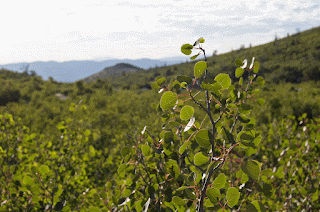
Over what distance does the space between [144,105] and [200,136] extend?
1288cm

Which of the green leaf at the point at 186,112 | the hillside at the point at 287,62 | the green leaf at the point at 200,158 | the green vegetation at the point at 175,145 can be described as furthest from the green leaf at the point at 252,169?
the hillside at the point at 287,62

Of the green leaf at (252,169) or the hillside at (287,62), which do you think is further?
the hillside at (287,62)

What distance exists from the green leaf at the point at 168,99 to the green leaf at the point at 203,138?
5.6 inches

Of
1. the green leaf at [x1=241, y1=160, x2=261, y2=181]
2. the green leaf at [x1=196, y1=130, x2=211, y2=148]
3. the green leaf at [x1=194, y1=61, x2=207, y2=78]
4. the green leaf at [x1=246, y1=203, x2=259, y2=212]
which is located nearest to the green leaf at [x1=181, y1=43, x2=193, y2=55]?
the green leaf at [x1=194, y1=61, x2=207, y2=78]

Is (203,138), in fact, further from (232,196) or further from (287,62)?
(287,62)

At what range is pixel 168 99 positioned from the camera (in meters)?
0.69

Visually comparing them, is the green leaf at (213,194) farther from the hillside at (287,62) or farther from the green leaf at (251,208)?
the hillside at (287,62)

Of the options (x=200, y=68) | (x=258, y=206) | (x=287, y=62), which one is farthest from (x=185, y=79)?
(x=287, y=62)

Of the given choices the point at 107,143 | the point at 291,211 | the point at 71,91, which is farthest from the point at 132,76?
the point at 291,211

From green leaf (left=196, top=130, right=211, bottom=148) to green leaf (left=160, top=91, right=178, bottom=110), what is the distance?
143 millimetres

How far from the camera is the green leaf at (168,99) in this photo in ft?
2.24

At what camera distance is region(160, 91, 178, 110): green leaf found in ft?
2.24

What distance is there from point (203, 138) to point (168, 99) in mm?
191

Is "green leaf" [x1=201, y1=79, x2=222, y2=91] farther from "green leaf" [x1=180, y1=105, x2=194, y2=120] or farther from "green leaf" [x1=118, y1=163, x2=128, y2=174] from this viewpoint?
"green leaf" [x1=118, y1=163, x2=128, y2=174]
